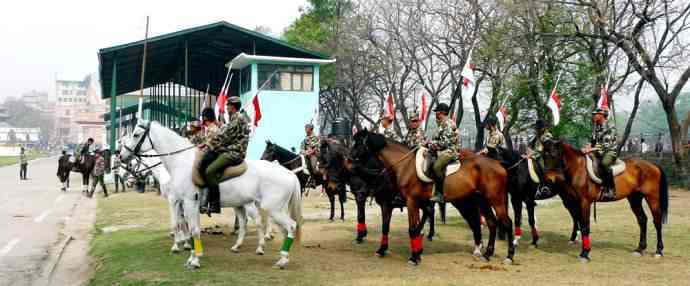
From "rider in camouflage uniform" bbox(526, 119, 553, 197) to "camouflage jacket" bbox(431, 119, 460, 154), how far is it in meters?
1.67

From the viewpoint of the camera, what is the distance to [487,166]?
1048 centimetres

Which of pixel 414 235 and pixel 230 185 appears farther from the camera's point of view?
pixel 414 235

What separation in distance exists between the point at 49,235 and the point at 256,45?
23589 millimetres

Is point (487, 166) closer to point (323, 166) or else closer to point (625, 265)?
point (625, 265)

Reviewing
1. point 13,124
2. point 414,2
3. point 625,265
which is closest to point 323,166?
point 625,265

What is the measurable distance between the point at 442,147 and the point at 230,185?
12.0 ft

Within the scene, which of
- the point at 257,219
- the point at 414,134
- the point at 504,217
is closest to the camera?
the point at 504,217

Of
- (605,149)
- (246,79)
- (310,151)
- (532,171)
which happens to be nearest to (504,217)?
(532,171)

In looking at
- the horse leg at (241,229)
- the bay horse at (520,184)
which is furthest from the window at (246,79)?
the bay horse at (520,184)

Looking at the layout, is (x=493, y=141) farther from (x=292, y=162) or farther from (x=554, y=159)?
(x=292, y=162)

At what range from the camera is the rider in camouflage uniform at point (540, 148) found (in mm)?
10877

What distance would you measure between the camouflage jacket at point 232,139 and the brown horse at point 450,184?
206 cm

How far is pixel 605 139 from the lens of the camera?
11.1 m

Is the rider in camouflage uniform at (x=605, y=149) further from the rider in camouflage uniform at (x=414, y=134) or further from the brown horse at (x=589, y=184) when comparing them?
the rider in camouflage uniform at (x=414, y=134)
